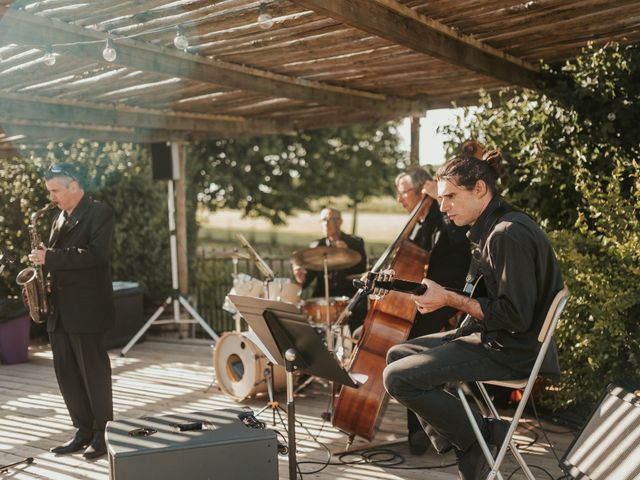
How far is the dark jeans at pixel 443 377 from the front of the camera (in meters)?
3.19

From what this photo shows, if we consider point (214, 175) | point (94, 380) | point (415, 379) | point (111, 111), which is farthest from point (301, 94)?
point (214, 175)

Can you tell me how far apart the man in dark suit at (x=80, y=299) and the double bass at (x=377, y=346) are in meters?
1.41

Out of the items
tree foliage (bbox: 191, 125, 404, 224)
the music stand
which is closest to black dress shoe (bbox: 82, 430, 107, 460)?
the music stand

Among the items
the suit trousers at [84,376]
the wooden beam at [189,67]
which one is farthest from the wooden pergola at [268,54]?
the suit trousers at [84,376]

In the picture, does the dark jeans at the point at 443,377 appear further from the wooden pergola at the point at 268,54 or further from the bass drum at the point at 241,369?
the bass drum at the point at 241,369

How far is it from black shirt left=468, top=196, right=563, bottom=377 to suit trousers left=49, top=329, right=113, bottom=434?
2.33m

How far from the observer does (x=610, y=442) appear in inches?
128

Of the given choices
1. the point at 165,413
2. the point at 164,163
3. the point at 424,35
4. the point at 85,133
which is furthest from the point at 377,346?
the point at 85,133

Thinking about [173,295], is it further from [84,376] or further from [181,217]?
[84,376]

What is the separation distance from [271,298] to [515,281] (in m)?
2.92

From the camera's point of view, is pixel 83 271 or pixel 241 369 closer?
pixel 83 271

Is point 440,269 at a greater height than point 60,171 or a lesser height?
lesser

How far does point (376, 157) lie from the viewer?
1961cm

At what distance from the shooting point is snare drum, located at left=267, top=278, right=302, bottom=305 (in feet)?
18.5
